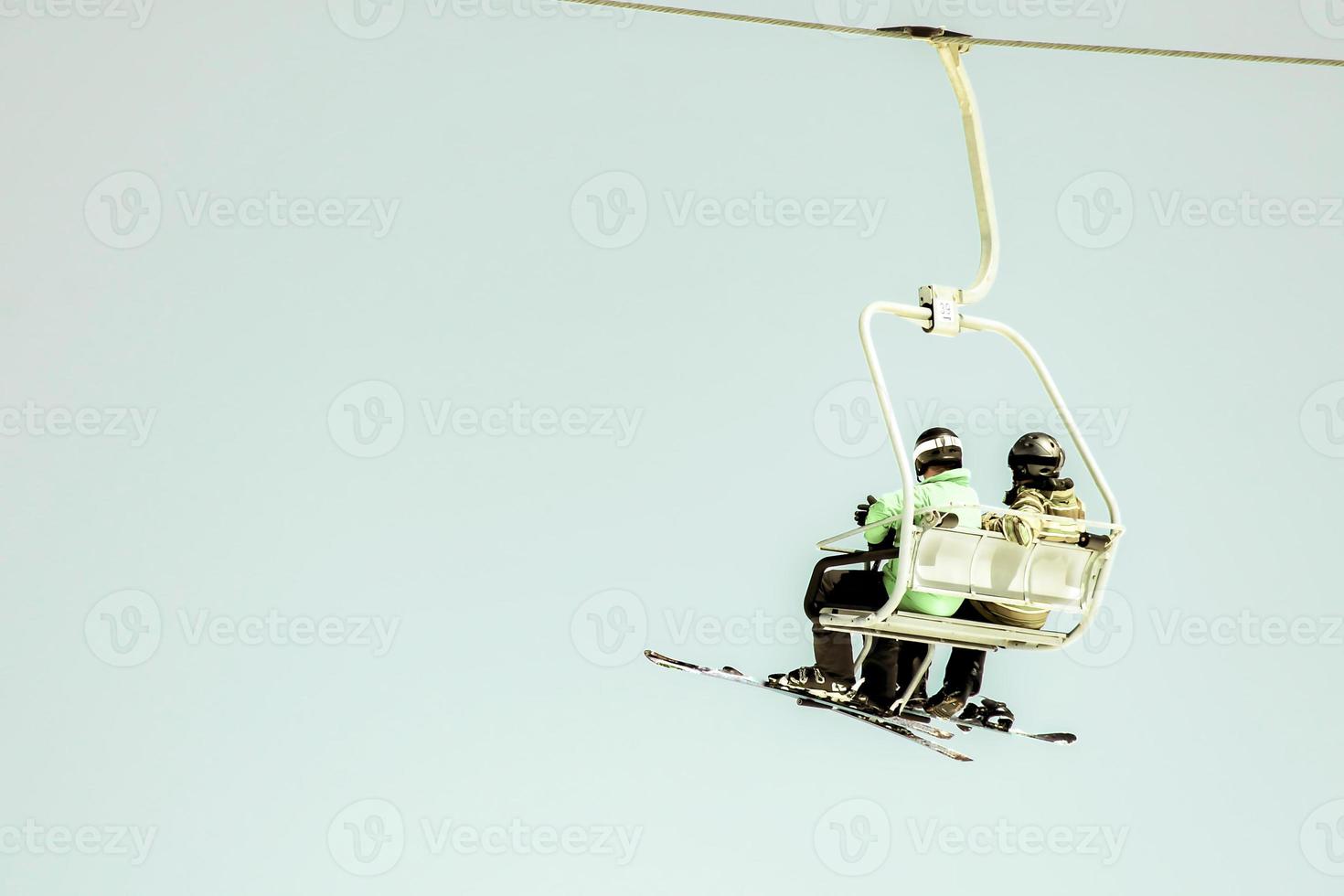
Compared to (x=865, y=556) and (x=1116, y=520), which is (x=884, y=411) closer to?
(x=865, y=556)

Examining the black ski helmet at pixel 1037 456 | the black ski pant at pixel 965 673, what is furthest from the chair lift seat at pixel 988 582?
the black ski pant at pixel 965 673

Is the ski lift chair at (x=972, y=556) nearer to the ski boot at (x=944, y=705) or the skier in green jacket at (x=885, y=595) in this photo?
the skier in green jacket at (x=885, y=595)

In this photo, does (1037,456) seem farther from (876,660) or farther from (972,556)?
(876,660)

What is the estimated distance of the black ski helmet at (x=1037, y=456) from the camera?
26.4 ft

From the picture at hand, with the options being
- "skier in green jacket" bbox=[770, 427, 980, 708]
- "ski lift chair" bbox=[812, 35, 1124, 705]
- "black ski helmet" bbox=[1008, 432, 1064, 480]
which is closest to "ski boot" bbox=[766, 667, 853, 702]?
"skier in green jacket" bbox=[770, 427, 980, 708]

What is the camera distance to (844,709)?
8453 millimetres

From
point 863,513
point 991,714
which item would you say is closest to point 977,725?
point 991,714

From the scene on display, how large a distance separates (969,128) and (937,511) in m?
1.64

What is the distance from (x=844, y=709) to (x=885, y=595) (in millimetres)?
725

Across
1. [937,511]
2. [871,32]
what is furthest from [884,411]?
[871,32]

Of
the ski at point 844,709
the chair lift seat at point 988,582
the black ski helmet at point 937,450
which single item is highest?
the black ski helmet at point 937,450

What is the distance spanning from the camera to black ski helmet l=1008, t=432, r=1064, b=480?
804 cm

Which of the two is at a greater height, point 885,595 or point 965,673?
point 885,595

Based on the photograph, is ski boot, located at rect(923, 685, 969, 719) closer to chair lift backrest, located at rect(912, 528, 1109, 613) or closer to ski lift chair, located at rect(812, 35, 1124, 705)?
ski lift chair, located at rect(812, 35, 1124, 705)
